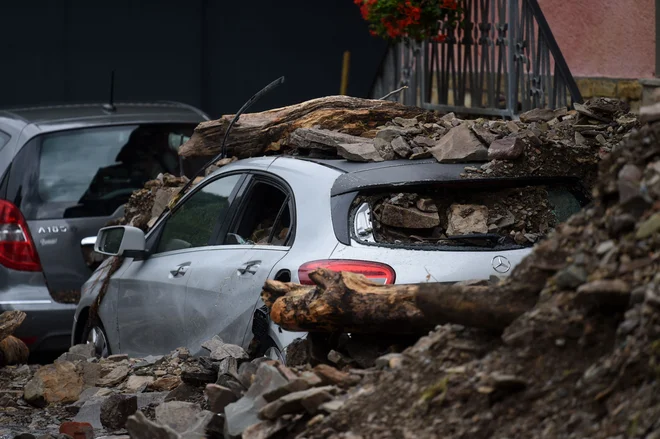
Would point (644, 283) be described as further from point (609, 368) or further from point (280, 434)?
point (280, 434)

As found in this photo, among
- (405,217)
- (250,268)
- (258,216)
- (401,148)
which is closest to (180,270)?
(258,216)

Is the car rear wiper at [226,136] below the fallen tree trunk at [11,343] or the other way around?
the other way around

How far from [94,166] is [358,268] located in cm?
396

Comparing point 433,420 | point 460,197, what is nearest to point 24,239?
point 460,197

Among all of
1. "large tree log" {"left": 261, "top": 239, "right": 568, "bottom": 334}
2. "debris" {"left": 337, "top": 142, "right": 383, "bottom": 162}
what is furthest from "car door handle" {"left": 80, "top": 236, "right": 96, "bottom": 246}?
"large tree log" {"left": 261, "top": 239, "right": 568, "bottom": 334}

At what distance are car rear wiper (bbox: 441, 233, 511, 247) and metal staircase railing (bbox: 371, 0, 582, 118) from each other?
4.26 metres

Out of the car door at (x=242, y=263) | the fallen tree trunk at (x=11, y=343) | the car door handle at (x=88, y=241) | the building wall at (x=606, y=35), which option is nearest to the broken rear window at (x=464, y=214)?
the car door at (x=242, y=263)

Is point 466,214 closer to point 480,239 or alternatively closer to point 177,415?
point 480,239

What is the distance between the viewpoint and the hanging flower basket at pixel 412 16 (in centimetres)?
1065

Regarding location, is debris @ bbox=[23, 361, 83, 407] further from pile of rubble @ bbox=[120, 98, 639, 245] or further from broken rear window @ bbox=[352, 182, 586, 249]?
broken rear window @ bbox=[352, 182, 586, 249]

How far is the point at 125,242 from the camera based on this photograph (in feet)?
22.5

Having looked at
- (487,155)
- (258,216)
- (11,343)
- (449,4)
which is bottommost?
(11,343)

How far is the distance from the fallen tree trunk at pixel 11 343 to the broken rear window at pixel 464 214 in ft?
9.76

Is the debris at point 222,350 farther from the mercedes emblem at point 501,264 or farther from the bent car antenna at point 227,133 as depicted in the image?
the bent car antenna at point 227,133
